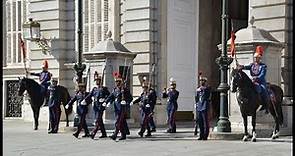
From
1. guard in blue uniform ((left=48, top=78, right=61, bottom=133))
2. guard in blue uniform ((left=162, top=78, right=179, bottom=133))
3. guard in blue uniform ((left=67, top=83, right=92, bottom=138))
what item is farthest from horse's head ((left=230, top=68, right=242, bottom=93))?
guard in blue uniform ((left=48, top=78, right=61, bottom=133))

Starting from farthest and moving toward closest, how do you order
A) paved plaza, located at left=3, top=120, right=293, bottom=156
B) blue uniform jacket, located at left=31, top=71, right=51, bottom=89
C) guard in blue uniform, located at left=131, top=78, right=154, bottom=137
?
1. blue uniform jacket, located at left=31, top=71, right=51, bottom=89
2. guard in blue uniform, located at left=131, top=78, right=154, bottom=137
3. paved plaza, located at left=3, top=120, right=293, bottom=156

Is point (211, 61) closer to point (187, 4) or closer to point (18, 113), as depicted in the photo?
point (187, 4)

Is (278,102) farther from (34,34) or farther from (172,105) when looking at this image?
(34,34)

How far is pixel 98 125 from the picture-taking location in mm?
16250

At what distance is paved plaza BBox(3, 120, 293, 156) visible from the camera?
488 inches

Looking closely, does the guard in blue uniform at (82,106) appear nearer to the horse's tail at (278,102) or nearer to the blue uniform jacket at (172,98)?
the blue uniform jacket at (172,98)

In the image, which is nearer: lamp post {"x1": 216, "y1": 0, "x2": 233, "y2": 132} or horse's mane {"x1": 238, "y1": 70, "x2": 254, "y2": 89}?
horse's mane {"x1": 238, "y1": 70, "x2": 254, "y2": 89}

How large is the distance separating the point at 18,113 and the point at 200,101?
14.3 meters

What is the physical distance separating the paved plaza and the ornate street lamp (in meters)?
9.28

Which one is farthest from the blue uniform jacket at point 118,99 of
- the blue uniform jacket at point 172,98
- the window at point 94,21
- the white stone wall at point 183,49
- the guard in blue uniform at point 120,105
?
the window at point 94,21

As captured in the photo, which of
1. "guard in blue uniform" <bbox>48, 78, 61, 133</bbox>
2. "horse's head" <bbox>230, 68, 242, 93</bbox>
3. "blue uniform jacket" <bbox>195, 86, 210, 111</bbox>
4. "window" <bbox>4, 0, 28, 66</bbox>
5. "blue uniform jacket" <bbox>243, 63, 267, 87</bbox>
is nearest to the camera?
"horse's head" <bbox>230, 68, 242, 93</bbox>

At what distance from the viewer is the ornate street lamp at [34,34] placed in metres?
25.5

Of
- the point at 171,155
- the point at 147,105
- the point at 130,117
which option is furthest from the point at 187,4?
the point at 171,155

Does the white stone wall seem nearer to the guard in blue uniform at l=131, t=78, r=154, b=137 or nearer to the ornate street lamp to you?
the ornate street lamp
